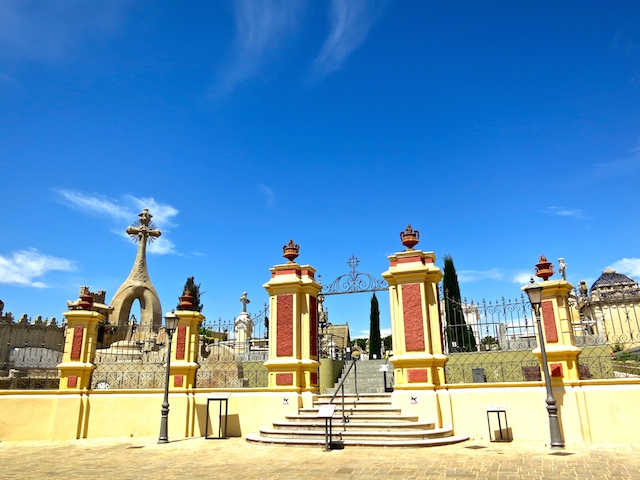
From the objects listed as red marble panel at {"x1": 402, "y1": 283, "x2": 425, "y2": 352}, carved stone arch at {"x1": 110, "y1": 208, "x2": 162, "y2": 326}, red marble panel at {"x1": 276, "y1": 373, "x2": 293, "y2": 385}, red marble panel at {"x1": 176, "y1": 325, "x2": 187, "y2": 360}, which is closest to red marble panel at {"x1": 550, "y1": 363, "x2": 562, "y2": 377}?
red marble panel at {"x1": 402, "y1": 283, "x2": 425, "y2": 352}

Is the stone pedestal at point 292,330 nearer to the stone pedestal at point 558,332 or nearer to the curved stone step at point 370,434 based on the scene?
the curved stone step at point 370,434

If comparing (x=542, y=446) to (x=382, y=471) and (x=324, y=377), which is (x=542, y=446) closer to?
(x=382, y=471)

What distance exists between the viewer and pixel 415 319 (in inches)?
Result: 438

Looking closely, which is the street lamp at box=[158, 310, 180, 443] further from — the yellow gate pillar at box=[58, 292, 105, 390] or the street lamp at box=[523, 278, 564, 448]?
the street lamp at box=[523, 278, 564, 448]

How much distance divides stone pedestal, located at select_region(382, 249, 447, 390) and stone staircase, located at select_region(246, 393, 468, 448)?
88 centimetres

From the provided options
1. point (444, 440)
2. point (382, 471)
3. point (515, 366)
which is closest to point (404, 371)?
point (444, 440)

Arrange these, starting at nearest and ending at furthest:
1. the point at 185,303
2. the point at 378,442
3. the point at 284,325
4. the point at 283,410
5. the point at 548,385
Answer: the point at 378,442 < the point at 548,385 < the point at 283,410 < the point at 284,325 < the point at 185,303

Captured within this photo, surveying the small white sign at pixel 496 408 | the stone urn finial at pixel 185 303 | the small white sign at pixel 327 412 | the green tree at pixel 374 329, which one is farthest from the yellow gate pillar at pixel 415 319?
the green tree at pixel 374 329

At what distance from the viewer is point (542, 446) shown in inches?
363

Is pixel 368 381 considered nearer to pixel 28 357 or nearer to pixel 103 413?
pixel 103 413

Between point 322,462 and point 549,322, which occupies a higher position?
point 549,322

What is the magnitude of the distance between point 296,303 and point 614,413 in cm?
757

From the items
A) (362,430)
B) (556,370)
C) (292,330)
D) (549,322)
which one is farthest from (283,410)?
(549,322)

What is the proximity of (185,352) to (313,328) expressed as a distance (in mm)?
3633
